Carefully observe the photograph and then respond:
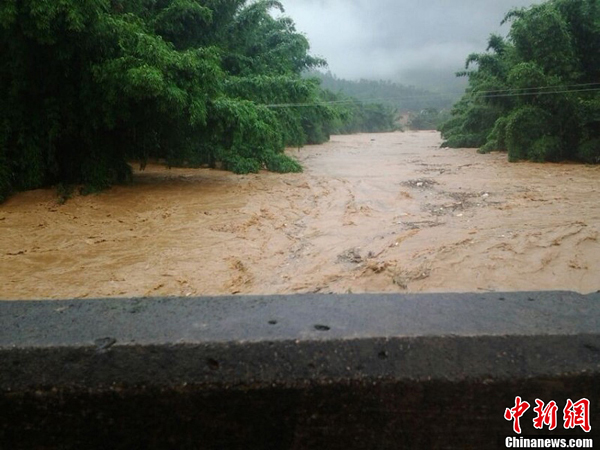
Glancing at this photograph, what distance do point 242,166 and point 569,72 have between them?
1120cm

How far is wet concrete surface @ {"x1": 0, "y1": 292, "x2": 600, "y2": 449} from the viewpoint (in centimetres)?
127

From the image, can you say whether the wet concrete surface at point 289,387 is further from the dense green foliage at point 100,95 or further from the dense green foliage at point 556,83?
the dense green foliage at point 556,83

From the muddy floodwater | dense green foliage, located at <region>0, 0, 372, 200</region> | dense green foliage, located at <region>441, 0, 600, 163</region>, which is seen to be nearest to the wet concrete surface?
the muddy floodwater

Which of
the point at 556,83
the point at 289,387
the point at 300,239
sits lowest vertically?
the point at 300,239

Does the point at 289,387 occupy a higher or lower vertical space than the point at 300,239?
higher

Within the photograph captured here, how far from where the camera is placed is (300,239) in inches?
253

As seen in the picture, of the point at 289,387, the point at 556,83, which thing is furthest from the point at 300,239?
the point at 556,83

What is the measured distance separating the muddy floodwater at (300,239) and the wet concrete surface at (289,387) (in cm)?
300

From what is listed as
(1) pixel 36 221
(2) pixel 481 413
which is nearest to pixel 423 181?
(1) pixel 36 221

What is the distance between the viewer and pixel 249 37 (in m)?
14.7

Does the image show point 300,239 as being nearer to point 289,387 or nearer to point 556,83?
point 289,387

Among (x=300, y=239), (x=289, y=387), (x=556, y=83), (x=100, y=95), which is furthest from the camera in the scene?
(x=556, y=83)

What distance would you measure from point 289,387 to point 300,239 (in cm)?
515

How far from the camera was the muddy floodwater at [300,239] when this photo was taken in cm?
467
